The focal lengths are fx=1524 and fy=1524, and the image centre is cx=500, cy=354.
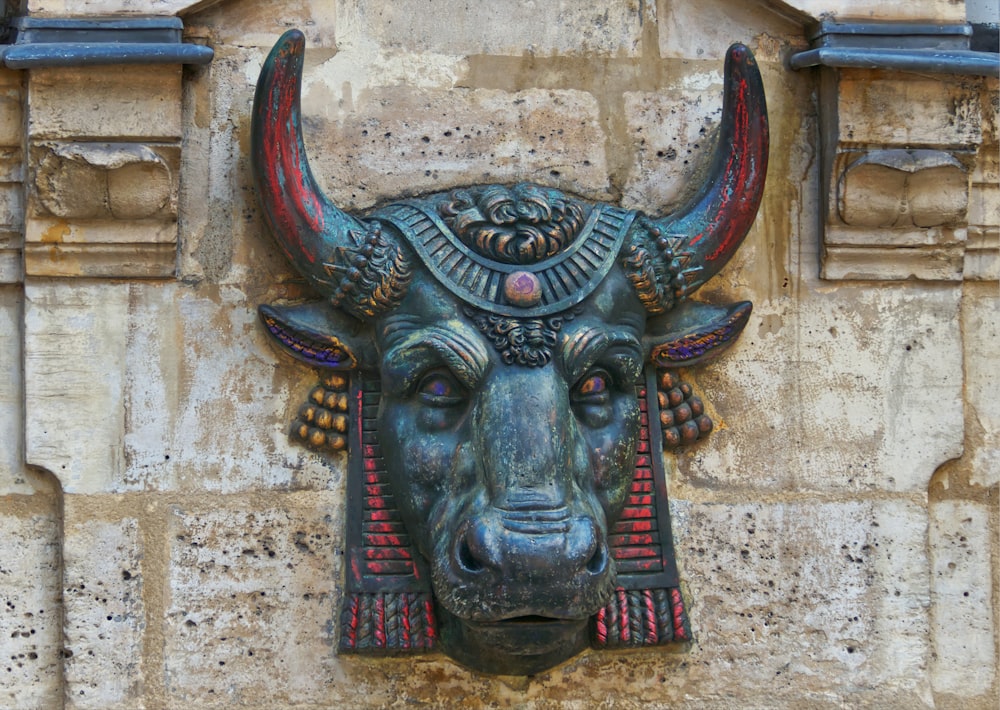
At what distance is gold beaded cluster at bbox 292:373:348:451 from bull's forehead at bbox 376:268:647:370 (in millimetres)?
168

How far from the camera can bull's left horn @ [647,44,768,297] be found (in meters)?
3.24

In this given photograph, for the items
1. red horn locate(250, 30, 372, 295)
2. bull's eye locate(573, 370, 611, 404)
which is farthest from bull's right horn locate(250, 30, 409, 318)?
bull's eye locate(573, 370, 611, 404)

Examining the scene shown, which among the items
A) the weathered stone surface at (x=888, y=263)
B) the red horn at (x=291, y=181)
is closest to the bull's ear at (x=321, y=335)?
the red horn at (x=291, y=181)

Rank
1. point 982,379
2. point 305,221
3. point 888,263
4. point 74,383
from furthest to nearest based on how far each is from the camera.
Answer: point 982,379
point 888,263
point 74,383
point 305,221

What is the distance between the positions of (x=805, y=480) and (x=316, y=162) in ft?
4.30

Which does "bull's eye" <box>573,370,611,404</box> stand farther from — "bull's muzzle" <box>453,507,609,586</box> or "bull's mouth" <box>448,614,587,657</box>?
"bull's mouth" <box>448,614,587,657</box>

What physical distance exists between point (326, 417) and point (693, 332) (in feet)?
2.70

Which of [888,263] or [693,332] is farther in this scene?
[888,263]

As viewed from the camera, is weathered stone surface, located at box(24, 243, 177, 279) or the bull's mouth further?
weathered stone surface, located at box(24, 243, 177, 279)

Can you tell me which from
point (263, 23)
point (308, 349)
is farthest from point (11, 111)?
point (308, 349)

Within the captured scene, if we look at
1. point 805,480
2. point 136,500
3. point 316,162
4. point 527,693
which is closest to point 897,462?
point 805,480

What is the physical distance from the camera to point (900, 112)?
3.38 m

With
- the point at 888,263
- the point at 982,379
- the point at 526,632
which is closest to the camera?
the point at 526,632

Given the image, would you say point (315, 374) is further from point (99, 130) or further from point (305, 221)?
point (99, 130)
